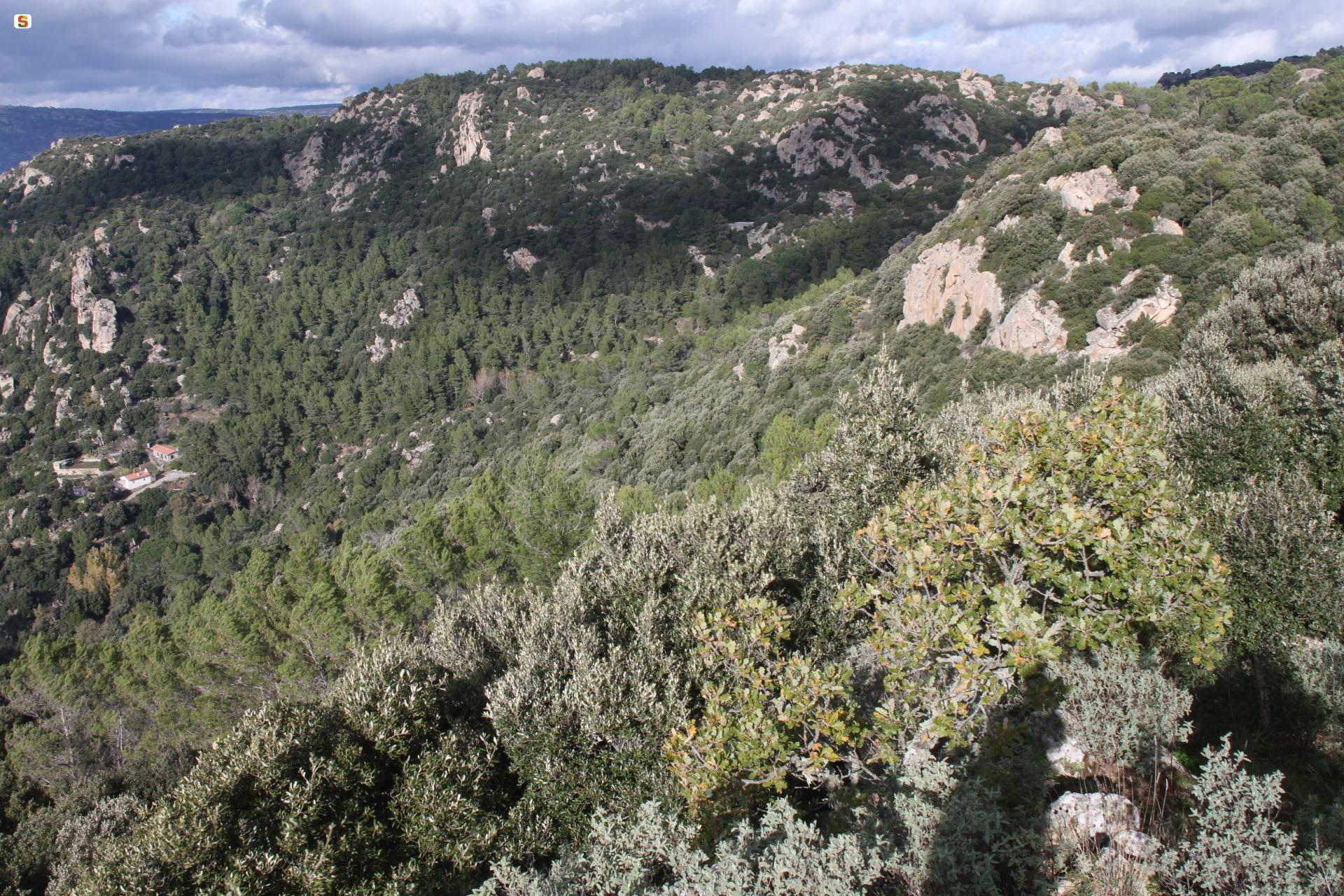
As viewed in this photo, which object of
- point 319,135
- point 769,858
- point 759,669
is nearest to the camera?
point 769,858

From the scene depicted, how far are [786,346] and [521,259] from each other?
63.6 m

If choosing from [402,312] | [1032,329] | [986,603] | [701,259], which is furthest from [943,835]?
[402,312]

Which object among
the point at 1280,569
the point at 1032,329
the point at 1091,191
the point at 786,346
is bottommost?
the point at 786,346

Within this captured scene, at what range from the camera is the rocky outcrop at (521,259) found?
324 feet

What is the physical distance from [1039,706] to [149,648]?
87.8ft

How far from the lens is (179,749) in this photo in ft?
64.4

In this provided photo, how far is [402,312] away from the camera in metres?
95.9

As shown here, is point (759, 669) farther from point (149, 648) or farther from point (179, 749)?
point (149, 648)

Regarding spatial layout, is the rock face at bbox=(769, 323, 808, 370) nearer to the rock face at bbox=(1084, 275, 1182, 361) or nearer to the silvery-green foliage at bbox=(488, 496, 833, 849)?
the rock face at bbox=(1084, 275, 1182, 361)

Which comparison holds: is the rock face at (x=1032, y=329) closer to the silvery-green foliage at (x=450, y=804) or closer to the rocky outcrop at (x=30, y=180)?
the silvery-green foliage at (x=450, y=804)

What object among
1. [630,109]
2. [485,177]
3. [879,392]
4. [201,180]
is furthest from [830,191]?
[201,180]

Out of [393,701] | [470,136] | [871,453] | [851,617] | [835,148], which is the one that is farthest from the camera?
[470,136]

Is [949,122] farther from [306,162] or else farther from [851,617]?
[306,162]

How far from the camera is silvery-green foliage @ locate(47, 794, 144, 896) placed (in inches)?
456
